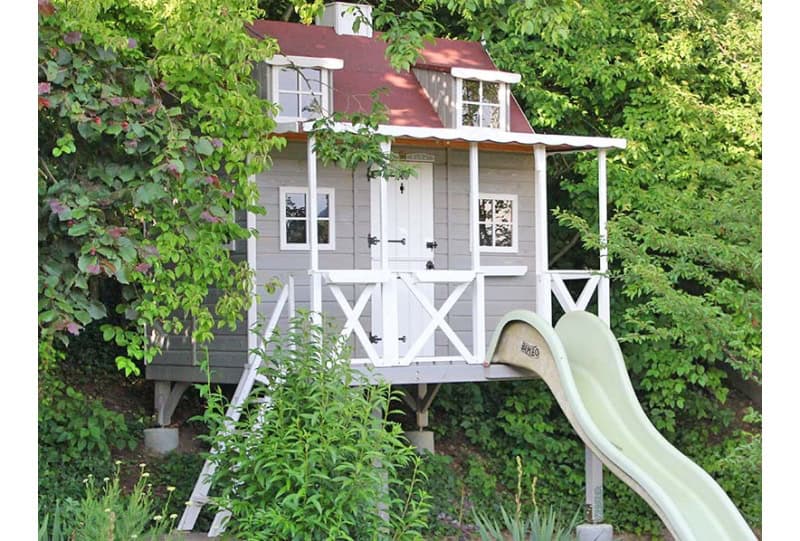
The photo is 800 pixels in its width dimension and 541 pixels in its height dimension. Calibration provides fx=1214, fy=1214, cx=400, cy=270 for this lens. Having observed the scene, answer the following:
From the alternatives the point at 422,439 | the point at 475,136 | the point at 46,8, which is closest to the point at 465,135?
the point at 475,136

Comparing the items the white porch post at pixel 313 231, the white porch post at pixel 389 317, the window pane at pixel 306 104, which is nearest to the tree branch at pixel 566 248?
the window pane at pixel 306 104

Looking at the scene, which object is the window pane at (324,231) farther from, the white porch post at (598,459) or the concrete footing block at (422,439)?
the concrete footing block at (422,439)

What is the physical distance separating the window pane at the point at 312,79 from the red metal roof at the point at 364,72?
197 mm

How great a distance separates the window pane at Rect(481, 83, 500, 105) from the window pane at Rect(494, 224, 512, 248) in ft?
4.42

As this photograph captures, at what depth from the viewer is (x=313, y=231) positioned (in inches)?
441

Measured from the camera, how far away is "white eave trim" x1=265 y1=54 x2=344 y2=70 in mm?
11719

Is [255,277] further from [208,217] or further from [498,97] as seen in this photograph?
[498,97]

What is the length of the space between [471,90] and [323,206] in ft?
7.20

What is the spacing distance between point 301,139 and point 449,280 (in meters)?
2.07

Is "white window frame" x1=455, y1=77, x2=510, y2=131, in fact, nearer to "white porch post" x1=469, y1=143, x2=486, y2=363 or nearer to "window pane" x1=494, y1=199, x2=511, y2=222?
"window pane" x1=494, y1=199, x2=511, y2=222

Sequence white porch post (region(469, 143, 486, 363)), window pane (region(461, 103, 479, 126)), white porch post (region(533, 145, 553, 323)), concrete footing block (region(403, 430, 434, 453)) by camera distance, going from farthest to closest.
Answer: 1. concrete footing block (region(403, 430, 434, 453))
2. window pane (region(461, 103, 479, 126))
3. white porch post (region(533, 145, 553, 323))
4. white porch post (region(469, 143, 486, 363))

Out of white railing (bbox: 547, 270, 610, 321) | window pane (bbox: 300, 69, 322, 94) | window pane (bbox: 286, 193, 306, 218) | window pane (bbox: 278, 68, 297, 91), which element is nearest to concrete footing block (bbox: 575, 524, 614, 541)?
white railing (bbox: 547, 270, 610, 321)
